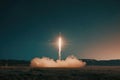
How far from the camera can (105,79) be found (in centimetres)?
11100

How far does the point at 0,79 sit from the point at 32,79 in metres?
7.63

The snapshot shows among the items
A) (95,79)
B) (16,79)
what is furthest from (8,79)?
(95,79)

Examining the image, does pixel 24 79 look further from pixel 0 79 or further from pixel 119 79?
pixel 119 79

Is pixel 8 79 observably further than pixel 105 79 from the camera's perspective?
No

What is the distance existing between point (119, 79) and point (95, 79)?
19.8 feet

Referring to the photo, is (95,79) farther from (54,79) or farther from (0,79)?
(0,79)

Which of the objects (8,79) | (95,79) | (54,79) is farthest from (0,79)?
(95,79)

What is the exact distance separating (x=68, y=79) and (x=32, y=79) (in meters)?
9.74

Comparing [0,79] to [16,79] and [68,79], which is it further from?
[68,79]

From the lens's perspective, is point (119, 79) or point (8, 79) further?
point (119, 79)

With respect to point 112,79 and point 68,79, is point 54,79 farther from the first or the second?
point 112,79

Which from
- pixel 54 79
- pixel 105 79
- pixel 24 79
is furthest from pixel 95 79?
pixel 24 79

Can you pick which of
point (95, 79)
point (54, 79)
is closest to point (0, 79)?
point (54, 79)

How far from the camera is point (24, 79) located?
105 metres
